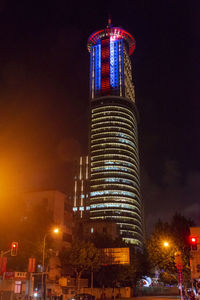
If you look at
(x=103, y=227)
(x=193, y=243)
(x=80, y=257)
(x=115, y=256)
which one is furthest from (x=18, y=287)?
(x=103, y=227)

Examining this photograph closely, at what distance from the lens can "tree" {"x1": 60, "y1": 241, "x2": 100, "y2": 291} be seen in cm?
5956

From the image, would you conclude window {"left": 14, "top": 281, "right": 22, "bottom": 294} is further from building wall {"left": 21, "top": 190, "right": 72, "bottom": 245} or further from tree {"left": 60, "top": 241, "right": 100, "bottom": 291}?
building wall {"left": 21, "top": 190, "right": 72, "bottom": 245}

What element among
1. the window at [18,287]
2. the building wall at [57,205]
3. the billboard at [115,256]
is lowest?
the window at [18,287]

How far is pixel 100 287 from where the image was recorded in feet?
248

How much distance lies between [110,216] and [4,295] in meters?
156

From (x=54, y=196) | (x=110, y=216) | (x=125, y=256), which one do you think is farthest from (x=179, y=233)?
(x=110, y=216)

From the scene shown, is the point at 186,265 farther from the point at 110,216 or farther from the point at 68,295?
the point at 110,216

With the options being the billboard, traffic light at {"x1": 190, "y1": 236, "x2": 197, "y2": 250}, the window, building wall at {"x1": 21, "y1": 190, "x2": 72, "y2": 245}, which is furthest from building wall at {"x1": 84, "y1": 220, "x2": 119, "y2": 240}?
traffic light at {"x1": 190, "y1": 236, "x2": 197, "y2": 250}

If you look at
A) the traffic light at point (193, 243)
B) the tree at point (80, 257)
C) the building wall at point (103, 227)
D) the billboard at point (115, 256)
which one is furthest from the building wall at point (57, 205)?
the building wall at point (103, 227)

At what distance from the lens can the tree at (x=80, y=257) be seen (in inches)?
2345

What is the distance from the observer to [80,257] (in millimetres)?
59375

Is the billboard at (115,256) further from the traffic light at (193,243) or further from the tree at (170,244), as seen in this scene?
the traffic light at (193,243)

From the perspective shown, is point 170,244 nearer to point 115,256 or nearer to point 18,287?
point 115,256

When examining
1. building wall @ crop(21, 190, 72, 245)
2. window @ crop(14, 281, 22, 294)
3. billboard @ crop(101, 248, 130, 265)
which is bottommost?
window @ crop(14, 281, 22, 294)
